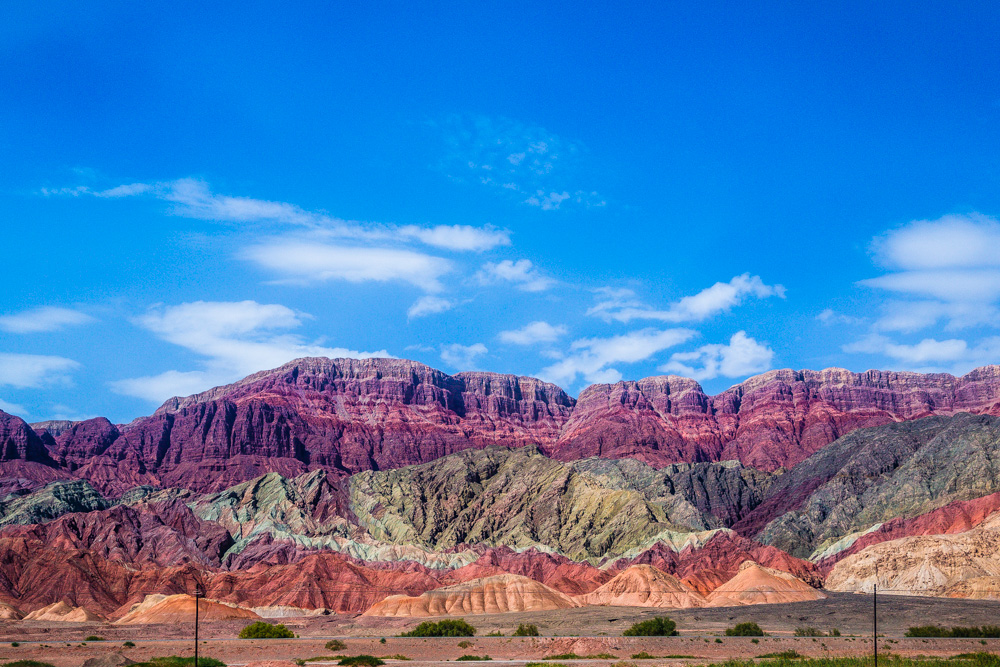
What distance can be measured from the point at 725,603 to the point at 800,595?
933 cm

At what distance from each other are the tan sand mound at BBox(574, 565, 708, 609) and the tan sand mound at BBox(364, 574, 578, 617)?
5.67 meters

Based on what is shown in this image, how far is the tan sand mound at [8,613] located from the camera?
121312mm

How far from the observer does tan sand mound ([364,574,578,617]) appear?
390 feet

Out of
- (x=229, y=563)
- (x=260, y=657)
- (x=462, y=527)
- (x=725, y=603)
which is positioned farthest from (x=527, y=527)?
(x=260, y=657)

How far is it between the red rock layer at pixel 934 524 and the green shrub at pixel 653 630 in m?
71.4

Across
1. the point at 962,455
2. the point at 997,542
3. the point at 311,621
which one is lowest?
the point at 311,621

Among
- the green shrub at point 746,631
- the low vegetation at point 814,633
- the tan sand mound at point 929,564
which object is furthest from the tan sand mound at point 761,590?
the low vegetation at point 814,633

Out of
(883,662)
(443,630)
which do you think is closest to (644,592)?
(443,630)

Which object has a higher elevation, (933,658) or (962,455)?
(962,455)

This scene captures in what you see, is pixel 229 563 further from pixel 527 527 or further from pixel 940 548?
pixel 940 548

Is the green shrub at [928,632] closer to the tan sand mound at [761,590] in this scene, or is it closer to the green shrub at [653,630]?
the green shrub at [653,630]

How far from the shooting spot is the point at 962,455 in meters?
163

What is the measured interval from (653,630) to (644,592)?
4558 cm

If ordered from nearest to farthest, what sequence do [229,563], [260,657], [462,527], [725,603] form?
[260,657] < [725,603] < [229,563] < [462,527]
